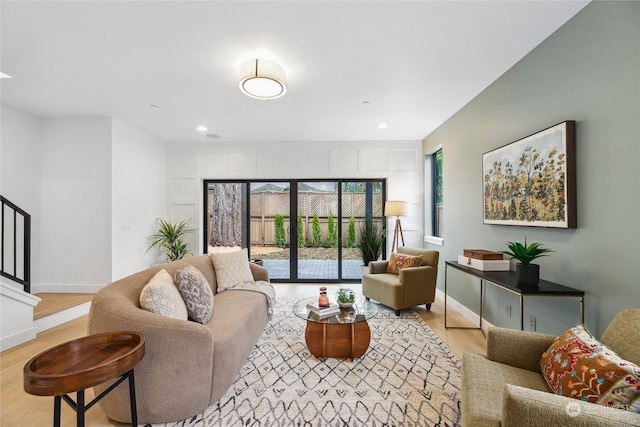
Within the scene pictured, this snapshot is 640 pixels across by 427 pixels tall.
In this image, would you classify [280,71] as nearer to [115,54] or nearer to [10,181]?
[115,54]

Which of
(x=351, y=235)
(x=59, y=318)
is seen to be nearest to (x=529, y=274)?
(x=351, y=235)

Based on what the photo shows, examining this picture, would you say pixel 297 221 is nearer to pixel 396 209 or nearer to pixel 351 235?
pixel 351 235

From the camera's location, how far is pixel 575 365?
1210 millimetres

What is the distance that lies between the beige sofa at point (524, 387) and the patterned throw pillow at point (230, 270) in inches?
92.7

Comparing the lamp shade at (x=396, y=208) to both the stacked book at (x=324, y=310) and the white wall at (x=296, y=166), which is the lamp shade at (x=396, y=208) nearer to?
the white wall at (x=296, y=166)

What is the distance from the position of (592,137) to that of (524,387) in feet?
5.34

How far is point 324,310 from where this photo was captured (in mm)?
2453

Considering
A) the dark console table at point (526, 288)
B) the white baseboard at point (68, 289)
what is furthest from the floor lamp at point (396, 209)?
the white baseboard at point (68, 289)

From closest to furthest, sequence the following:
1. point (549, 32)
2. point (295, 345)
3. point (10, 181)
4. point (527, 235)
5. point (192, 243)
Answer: point (549, 32)
point (527, 235)
point (295, 345)
point (10, 181)
point (192, 243)

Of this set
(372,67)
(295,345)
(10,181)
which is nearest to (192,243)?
(10,181)

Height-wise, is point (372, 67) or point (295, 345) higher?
point (372, 67)

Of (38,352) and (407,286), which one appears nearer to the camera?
(38,352)

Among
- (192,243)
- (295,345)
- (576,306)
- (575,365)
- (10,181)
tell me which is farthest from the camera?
(192,243)

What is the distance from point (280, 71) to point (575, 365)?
2677 millimetres
